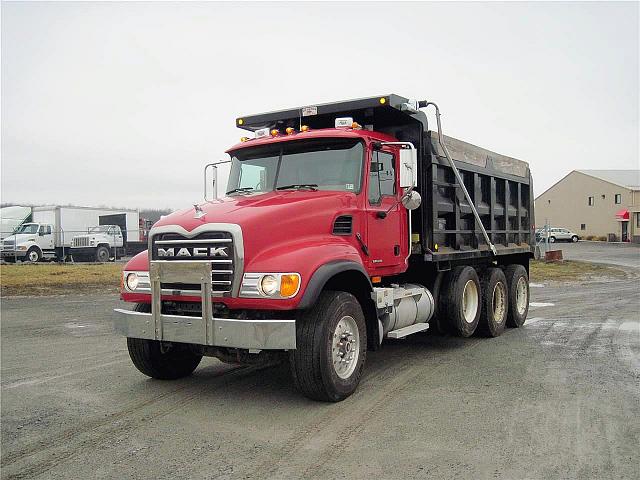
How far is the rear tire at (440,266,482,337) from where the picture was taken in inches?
324

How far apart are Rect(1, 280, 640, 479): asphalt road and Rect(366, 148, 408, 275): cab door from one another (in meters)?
1.34

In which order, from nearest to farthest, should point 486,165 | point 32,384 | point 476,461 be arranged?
point 476,461 → point 32,384 → point 486,165

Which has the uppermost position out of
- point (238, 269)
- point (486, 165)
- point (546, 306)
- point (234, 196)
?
point (486, 165)

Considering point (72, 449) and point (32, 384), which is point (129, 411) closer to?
point (72, 449)

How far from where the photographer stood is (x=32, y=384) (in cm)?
636

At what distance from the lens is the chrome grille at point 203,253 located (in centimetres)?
525

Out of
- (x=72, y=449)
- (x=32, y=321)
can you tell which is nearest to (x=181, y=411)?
(x=72, y=449)

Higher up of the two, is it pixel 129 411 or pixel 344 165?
pixel 344 165

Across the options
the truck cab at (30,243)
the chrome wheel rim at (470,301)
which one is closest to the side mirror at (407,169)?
the chrome wheel rim at (470,301)

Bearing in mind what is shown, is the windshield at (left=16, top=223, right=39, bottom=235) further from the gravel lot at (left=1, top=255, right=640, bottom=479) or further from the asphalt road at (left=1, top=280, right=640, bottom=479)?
the asphalt road at (left=1, top=280, right=640, bottom=479)

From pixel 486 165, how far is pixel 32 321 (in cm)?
893

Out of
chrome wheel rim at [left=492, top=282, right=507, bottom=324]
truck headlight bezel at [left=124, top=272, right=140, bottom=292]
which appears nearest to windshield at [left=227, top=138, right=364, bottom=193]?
truck headlight bezel at [left=124, top=272, right=140, bottom=292]

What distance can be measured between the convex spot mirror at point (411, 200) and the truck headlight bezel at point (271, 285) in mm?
2220

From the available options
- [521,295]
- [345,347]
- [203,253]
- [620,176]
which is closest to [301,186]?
[203,253]
